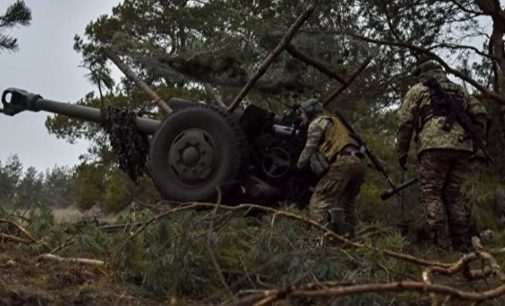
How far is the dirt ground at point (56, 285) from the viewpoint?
3889 mm

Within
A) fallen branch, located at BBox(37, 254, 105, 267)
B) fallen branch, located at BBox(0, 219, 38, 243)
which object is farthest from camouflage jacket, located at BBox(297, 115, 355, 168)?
fallen branch, located at BBox(37, 254, 105, 267)

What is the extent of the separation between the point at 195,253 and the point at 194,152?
2.87 metres

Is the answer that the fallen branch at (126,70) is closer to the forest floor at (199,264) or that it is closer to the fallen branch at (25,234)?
the fallen branch at (25,234)

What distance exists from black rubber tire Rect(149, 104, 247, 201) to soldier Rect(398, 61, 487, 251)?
4.66ft

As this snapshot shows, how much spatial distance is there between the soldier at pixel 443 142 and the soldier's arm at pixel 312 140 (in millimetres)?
668

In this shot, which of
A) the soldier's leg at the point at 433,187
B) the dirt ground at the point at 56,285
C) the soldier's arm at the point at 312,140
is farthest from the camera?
the soldier's arm at the point at 312,140

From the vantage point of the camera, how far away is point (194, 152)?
7.08 m

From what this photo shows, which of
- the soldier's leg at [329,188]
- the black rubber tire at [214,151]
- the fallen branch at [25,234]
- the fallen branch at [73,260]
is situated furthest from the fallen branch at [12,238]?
the soldier's leg at [329,188]

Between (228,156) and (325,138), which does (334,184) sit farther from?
(228,156)

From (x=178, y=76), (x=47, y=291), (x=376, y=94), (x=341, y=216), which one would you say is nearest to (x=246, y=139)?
(x=341, y=216)

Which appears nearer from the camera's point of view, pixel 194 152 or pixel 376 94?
pixel 194 152

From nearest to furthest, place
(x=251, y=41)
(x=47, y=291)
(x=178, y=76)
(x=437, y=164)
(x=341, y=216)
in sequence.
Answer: (x=47, y=291)
(x=341, y=216)
(x=437, y=164)
(x=178, y=76)
(x=251, y=41)

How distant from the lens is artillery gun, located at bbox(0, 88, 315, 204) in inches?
271

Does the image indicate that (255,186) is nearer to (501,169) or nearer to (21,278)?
(21,278)
